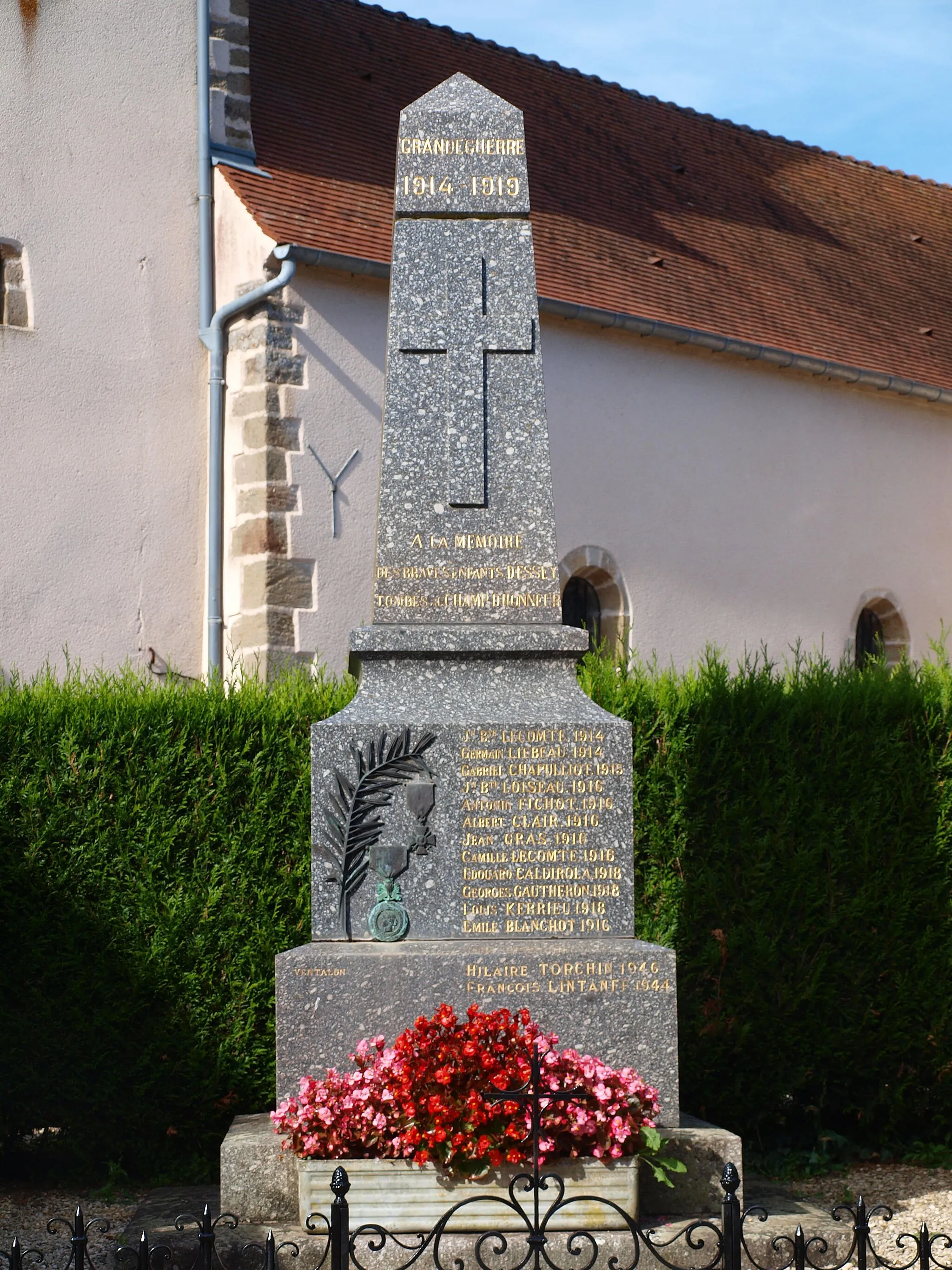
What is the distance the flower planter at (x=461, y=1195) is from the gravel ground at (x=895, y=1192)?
1.67 metres

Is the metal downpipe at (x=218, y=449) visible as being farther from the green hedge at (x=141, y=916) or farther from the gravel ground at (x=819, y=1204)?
the gravel ground at (x=819, y=1204)

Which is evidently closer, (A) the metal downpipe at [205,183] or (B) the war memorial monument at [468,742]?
(B) the war memorial monument at [468,742]

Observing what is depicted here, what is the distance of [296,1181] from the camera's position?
4.82 meters

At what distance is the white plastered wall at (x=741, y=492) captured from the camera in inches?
479

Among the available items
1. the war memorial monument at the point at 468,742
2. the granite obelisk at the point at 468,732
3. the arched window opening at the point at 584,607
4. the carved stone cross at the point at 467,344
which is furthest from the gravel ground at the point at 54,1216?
the arched window opening at the point at 584,607

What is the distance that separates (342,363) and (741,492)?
13.3ft

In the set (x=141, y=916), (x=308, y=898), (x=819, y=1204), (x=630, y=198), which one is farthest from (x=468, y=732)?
(x=630, y=198)

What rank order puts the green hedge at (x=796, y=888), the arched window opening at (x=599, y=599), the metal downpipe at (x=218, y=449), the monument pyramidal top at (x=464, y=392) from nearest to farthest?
the monument pyramidal top at (x=464, y=392) < the green hedge at (x=796, y=888) < the metal downpipe at (x=218, y=449) < the arched window opening at (x=599, y=599)

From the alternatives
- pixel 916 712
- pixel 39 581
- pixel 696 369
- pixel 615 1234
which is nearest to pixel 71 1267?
pixel 615 1234

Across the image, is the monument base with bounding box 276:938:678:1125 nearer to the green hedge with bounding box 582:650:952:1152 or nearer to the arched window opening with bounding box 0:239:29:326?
A: the green hedge with bounding box 582:650:952:1152

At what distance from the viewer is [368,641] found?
5.20 m

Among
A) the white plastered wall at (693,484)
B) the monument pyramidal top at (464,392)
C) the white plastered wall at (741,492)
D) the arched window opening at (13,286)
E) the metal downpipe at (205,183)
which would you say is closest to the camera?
the monument pyramidal top at (464,392)

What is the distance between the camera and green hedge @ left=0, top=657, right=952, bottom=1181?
6.32 m

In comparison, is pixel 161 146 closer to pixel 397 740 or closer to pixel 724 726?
pixel 724 726
